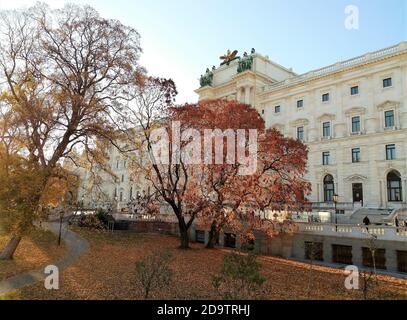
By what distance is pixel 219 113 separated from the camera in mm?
22578

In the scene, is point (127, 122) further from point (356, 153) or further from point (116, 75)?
point (356, 153)

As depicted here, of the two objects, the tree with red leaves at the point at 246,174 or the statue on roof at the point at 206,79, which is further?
the statue on roof at the point at 206,79

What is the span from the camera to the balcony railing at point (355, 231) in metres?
18.7

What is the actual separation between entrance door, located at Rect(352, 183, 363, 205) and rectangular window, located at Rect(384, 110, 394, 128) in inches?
290

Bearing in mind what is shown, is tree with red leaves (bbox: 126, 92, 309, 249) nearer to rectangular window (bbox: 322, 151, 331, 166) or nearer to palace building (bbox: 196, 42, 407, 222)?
palace building (bbox: 196, 42, 407, 222)

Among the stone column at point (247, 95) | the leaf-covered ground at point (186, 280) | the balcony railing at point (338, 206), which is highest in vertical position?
the stone column at point (247, 95)

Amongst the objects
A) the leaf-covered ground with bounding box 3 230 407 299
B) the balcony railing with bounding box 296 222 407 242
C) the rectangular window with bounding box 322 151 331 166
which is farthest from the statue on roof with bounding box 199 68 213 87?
the balcony railing with bounding box 296 222 407 242

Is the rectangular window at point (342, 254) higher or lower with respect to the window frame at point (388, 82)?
lower

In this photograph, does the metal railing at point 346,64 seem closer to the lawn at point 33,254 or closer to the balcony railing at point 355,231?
the balcony railing at point 355,231

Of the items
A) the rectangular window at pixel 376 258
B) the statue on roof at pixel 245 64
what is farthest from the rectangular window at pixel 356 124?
the rectangular window at pixel 376 258

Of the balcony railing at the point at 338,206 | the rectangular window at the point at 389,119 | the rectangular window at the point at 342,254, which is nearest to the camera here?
the rectangular window at the point at 342,254

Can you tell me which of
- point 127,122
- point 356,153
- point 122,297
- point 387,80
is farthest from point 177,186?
point 387,80

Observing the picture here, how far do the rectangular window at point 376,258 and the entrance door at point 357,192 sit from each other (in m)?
21.3

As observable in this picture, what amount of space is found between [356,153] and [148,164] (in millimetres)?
26754
